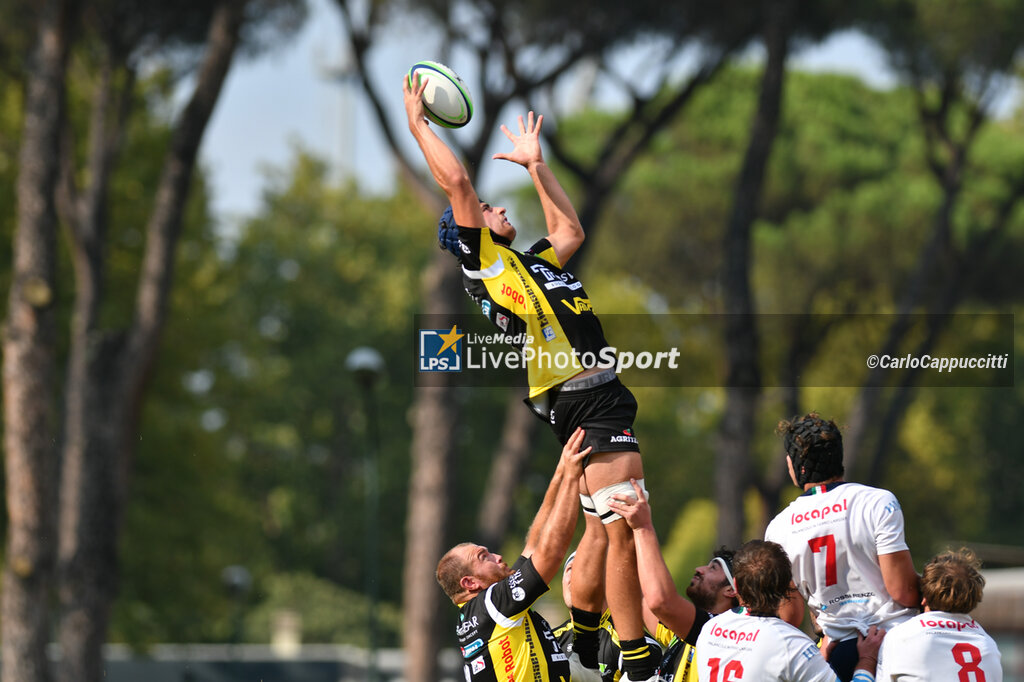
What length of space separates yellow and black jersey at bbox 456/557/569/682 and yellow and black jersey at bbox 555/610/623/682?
0.29 metres

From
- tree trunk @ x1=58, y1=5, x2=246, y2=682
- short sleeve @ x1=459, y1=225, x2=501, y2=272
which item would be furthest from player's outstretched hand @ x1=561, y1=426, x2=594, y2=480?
tree trunk @ x1=58, y1=5, x2=246, y2=682

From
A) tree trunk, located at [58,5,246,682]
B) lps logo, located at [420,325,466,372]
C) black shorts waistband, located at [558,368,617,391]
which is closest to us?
black shorts waistband, located at [558,368,617,391]

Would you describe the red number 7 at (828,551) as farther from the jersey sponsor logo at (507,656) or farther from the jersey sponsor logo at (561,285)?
the jersey sponsor logo at (561,285)

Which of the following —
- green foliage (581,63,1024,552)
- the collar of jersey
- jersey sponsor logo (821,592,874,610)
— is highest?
green foliage (581,63,1024,552)

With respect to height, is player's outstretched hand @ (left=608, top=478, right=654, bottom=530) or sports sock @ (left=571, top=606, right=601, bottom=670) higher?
player's outstretched hand @ (left=608, top=478, right=654, bottom=530)

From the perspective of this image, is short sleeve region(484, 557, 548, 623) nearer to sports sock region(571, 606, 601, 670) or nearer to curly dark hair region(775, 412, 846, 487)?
sports sock region(571, 606, 601, 670)

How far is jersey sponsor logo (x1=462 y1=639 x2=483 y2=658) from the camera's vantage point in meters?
6.30

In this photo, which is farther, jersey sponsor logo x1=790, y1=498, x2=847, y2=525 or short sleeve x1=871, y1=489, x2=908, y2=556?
jersey sponsor logo x1=790, y1=498, x2=847, y2=525

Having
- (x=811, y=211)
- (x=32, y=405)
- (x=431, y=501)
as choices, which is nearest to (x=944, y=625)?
(x=431, y=501)

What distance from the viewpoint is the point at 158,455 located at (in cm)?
2730

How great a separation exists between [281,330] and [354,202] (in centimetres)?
798

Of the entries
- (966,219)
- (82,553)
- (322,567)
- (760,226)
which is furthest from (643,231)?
(322,567)

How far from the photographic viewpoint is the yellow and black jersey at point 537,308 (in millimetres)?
6309

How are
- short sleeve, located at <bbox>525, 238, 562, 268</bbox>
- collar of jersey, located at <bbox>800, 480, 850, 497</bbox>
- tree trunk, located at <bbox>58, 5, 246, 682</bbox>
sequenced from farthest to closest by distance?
tree trunk, located at <bbox>58, 5, 246, 682</bbox> < short sleeve, located at <bbox>525, 238, 562, 268</bbox> < collar of jersey, located at <bbox>800, 480, 850, 497</bbox>
